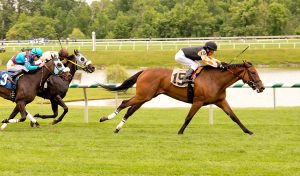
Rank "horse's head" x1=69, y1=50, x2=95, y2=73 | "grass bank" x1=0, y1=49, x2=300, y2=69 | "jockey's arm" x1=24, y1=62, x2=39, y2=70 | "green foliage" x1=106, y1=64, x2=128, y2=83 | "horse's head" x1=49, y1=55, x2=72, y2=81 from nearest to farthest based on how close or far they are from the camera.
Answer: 1. "jockey's arm" x1=24, y1=62, x2=39, y2=70
2. "horse's head" x1=49, y1=55, x2=72, y2=81
3. "horse's head" x1=69, y1=50, x2=95, y2=73
4. "green foliage" x1=106, y1=64, x2=128, y2=83
5. "grass bank" x1=0, y1=49, x2=300, y2=69

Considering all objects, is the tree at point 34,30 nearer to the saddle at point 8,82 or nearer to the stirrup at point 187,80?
the saddle at point 8,82

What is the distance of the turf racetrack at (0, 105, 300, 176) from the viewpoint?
8.30m

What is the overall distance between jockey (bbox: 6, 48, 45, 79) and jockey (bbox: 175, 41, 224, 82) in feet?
8.89

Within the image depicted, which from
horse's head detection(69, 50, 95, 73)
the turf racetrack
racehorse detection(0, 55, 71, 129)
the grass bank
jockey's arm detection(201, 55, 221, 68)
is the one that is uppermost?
jockey's arm detection(201, 55, 221, 68)

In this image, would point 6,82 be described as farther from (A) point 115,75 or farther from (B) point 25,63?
(A) point 115,75

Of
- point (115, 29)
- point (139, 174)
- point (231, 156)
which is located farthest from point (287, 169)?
point (115, 29)

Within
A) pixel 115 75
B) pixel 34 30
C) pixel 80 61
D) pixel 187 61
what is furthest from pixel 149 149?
pixel 34 30

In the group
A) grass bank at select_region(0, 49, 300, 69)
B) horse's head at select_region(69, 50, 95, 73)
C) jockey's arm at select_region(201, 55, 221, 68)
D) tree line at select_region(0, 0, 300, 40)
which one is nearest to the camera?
jockey's arm at select_region(201, 55, 221, 68)

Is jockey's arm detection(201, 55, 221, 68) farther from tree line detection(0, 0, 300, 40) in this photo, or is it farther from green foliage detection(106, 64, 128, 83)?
tree line detection(0, 0, 300, 40)

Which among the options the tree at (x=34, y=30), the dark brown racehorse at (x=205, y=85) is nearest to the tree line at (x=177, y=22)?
the tree at (x=34, y=30)

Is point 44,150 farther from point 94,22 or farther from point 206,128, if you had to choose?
point 94,22

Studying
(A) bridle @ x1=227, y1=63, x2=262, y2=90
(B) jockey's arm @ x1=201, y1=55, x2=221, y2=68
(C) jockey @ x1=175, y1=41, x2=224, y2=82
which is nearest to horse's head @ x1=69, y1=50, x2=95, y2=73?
(C) jockey @ x1=175, y1=41, x2=224, y2=82

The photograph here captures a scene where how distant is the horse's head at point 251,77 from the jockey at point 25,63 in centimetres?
380

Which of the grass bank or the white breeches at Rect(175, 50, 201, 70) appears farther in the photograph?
the grass bank
